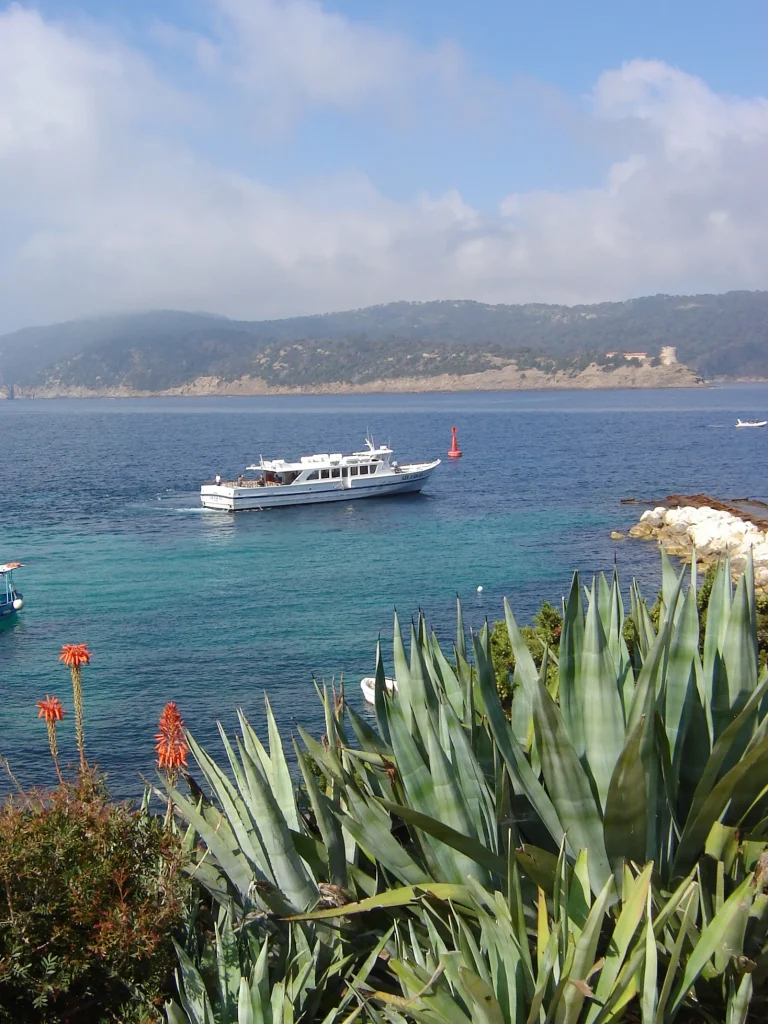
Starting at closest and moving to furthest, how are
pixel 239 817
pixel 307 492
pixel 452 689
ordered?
pixel 239 817 → pixel 452 689 → pixel 307 492

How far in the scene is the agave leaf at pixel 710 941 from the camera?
12.1ft

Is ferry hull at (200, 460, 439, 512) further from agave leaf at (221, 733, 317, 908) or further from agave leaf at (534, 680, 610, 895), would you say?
agave leaf at (534, 680, 610, 895)

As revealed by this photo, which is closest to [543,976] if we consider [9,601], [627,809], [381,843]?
[627,809]

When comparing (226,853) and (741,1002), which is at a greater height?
(226,853)

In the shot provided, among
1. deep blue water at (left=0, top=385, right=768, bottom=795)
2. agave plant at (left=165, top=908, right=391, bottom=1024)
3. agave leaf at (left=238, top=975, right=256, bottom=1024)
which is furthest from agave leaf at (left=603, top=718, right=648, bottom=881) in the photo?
deep blue water at (left=0, top=385, right=768, bottom=795)

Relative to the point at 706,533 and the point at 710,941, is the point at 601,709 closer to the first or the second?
the point at 710,941

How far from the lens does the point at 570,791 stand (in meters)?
4.12

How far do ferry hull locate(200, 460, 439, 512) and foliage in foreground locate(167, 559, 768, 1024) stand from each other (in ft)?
149

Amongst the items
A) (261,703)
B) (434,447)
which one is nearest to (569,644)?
(261,703)

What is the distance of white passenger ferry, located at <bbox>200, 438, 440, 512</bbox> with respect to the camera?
165 feet

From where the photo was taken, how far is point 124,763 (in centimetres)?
1800

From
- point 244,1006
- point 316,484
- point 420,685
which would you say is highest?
point 420,685

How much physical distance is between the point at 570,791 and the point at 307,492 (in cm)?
4834

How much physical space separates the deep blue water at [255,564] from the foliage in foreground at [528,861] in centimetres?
245
